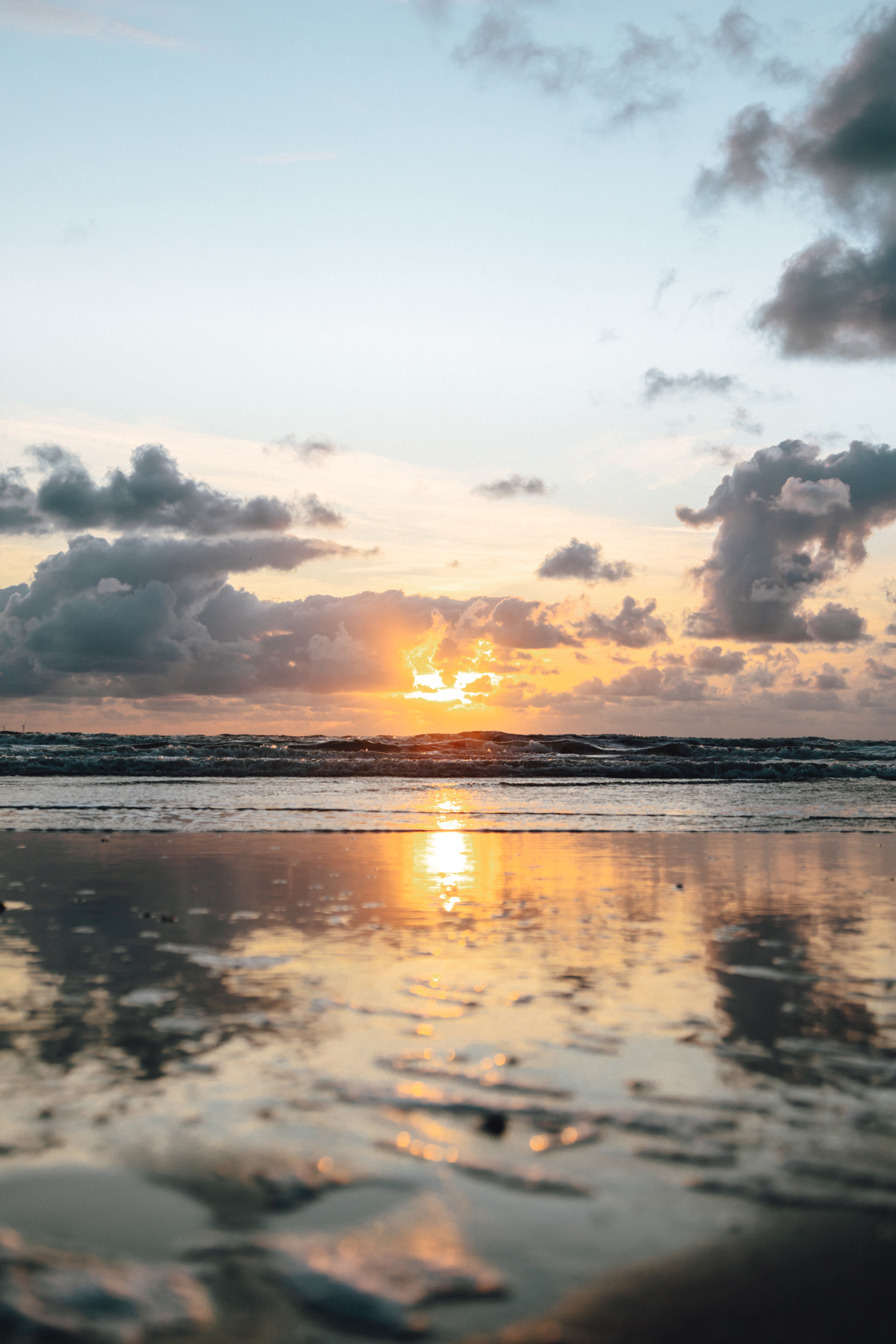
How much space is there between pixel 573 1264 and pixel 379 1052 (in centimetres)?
166

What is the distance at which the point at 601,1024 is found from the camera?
4254mm

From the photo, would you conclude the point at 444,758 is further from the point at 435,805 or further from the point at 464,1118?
the point at 464,1118

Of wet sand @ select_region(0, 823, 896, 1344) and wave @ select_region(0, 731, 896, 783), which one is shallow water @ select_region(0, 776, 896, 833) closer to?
wave @ select_region(0, 731, 896, 783)

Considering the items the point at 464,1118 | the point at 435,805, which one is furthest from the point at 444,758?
the point at 464,1118

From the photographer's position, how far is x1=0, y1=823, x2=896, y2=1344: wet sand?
2223 millimetres

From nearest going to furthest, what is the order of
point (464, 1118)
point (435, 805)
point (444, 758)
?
point (464, 1118) < point (435, 805) < point (444, 758)

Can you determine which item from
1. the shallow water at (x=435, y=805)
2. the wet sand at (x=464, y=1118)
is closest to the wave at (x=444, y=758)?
the shallow water at (x=435, y=805)

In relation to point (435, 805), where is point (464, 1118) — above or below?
above

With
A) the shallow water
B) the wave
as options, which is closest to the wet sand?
the shallow water

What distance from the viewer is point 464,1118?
3166mm

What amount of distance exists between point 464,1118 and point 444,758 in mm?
34957

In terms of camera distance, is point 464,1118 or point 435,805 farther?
point 435,805

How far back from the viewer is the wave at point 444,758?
94.8 ft

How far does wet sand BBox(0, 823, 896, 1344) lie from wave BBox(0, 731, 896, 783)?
22.5m
